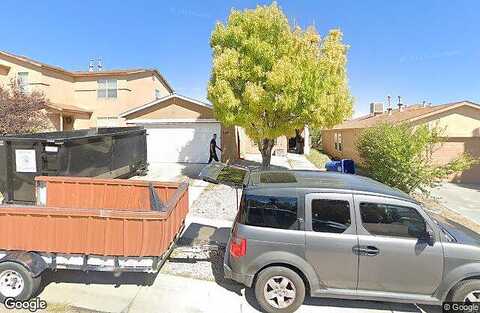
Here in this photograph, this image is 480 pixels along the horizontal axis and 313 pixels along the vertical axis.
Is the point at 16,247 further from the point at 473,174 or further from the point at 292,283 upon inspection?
the point at 473,174

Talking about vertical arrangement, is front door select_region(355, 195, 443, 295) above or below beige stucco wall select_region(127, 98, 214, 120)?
below

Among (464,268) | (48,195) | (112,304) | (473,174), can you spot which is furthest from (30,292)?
(473,174)

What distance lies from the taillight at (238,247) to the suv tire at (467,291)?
2601 mm

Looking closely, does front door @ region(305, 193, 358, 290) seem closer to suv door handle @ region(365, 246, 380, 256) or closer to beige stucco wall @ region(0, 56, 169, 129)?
suv door handle @ region(365, 246, 380, 256)

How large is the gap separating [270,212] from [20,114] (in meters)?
14.4

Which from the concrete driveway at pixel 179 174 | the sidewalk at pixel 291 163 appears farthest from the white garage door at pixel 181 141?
the sidewalk at pixel 291 163

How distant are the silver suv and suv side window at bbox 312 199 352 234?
1 centimetres

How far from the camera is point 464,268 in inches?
140

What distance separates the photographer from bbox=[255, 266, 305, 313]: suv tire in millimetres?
3773

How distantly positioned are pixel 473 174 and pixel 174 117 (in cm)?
1523

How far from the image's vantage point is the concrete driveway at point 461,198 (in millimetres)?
9480

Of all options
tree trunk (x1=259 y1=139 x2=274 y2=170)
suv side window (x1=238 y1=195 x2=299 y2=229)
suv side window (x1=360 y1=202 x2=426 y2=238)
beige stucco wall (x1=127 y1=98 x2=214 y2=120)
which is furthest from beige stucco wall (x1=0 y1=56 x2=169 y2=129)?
suv side window (x1=360 y1=202 x2=426 y2=238)

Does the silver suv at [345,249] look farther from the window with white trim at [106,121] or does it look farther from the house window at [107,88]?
the house window at [107,88]

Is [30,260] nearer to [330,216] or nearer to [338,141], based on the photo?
[330,216]
